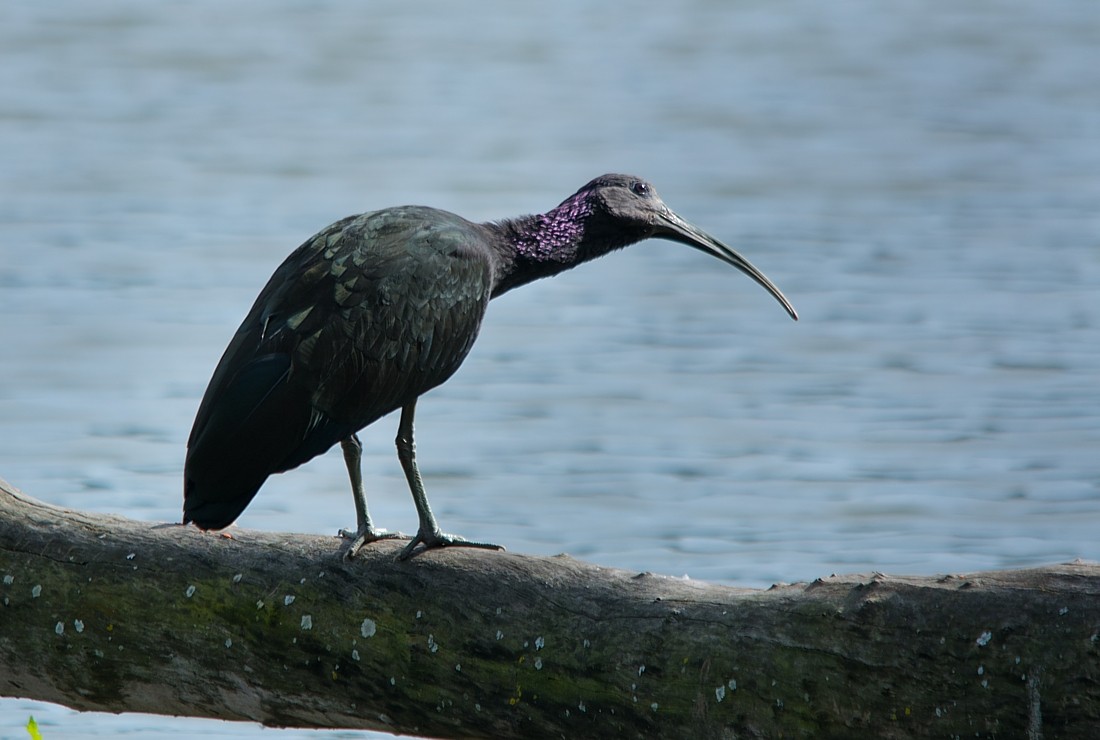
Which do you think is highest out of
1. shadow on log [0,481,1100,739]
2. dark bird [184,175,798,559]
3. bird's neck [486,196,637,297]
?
bird's neck [486,196,637,297]

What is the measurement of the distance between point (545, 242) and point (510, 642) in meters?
1.82

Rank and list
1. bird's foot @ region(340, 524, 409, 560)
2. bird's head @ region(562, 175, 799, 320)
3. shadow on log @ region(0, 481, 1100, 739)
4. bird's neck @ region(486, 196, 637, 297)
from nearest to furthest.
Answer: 1. shadow on log @ region(0, 481, 1100, 739)
2. bird's foot @ region(340, 524, 409, 560)
3. bird's neck @ region(486, 196, 637, 297)
4. bird's head @ region(562, 175, 799, 320)

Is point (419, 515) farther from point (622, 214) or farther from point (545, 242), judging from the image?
point (622, 214)

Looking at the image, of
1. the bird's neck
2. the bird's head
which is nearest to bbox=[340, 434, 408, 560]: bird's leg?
the bird's neck

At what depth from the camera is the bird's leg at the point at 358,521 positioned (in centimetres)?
465

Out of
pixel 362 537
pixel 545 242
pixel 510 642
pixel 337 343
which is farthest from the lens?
pixel 545 242

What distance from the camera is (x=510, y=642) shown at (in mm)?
4270

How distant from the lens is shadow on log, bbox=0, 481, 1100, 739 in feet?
12.6

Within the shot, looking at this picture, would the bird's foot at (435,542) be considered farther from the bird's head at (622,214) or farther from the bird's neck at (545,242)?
the bird's head at (622,214)

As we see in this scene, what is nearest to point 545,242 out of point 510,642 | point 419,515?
point 419,515

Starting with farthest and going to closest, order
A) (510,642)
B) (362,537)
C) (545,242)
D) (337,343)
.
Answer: (545,242) < (337,343) < (362,537) < (510,642)

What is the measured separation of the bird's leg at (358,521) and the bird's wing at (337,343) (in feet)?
0.72

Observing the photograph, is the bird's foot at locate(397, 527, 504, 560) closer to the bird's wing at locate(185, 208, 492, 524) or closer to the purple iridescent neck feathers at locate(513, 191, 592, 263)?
the bird's wing at locate(185, 208, 492, 524)

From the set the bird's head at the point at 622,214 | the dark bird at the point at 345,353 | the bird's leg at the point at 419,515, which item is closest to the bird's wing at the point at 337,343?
the dark bird at the point at 345,353
